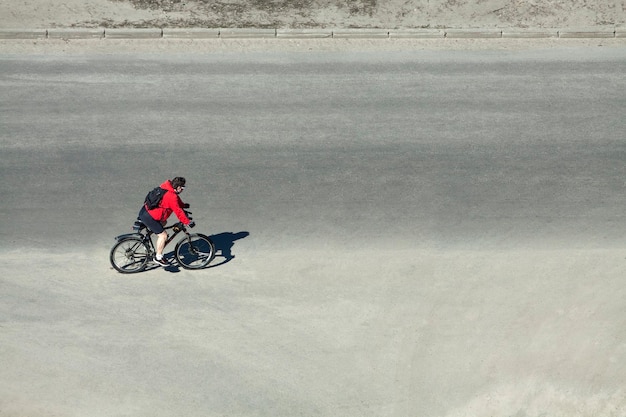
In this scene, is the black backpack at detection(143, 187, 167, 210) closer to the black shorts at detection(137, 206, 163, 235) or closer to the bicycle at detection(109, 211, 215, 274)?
the black shorts at detection(137, 206, 163, 235)

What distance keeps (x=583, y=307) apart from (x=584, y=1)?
1081 cm

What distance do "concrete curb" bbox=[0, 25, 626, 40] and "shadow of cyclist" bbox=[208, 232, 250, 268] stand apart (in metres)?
6.99

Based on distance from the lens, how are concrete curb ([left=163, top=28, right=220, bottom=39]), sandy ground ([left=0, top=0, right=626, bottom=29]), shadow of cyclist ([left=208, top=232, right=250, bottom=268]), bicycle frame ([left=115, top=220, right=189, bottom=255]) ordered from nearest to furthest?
bicycle frame ([left=115, top=220, right=189, bottom=255]) < shadow of cyclist ([left=208, top=232, right=250, bottom=268]) < concrete curb ([left=163, top=28, right=220, bottom=39]) < sandy ground ([left=0, top=0, right=626, bottom=29])

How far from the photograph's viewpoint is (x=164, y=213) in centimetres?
1355

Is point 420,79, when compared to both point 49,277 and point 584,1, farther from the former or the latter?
point 49,277

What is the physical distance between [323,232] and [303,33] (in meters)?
7.03

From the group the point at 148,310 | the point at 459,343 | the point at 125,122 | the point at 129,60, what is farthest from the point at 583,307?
the point at 129,60

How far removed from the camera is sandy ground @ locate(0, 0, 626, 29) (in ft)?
67.5

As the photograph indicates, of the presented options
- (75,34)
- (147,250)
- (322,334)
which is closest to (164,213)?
(147,250)

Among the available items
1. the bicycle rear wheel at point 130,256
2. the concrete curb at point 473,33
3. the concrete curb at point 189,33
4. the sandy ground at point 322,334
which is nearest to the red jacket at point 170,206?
the bicycle rear wheel at point 130,256

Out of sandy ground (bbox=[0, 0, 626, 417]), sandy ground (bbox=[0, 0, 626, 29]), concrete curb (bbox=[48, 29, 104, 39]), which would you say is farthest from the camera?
sandy ground (bbox=[0, 0, 626, 29])

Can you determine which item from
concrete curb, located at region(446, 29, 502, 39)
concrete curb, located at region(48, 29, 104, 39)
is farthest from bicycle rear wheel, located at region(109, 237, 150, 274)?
concrete curb, located at region(446, 29, 502, 39)

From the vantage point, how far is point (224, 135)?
1702 cm

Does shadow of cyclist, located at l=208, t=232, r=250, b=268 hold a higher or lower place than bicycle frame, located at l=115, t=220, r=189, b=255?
lower
